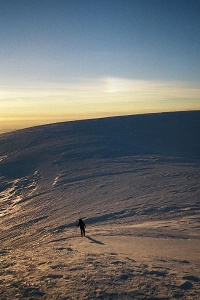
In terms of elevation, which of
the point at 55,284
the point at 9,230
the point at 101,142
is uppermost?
the point at 101,142

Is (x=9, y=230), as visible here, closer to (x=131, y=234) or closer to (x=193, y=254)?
(x=131, y=234)

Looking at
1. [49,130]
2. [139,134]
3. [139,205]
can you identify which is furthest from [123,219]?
[49,130]

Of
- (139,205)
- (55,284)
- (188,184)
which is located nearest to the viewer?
(55,284)

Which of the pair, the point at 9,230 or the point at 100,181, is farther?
the point at 100,181

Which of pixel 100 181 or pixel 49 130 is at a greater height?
pixel 49 130

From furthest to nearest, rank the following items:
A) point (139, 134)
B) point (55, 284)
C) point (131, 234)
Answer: point (139, 134) < point (131, 234) < point (55, 284)

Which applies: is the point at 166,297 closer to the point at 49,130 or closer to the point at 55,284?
the point at 55,284
